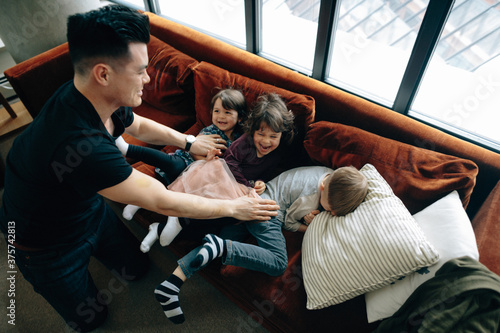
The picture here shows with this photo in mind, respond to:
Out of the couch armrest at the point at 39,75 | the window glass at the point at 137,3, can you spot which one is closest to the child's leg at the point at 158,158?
the couch armrest at the point at 39,75

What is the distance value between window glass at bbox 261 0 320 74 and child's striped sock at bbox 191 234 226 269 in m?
1.44

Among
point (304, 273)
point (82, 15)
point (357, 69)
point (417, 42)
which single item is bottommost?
point (304, 273)

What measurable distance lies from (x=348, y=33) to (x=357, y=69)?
0.83 feet

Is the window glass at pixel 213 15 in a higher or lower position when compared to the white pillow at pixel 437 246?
higher

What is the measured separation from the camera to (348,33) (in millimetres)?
1888

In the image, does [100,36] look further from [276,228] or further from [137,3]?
[137,3]

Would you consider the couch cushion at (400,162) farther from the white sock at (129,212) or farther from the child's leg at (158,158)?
the white sock at (129,212)

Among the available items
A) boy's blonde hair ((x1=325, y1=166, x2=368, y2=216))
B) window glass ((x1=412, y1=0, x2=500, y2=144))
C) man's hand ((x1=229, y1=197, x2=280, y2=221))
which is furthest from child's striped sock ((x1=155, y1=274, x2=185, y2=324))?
window glass ((x1=412, y1=0, x2=500, y2=144))

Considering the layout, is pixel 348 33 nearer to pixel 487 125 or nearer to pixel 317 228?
pixel 487 125

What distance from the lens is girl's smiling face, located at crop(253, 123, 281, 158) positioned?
5.13 ft

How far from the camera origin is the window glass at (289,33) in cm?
211

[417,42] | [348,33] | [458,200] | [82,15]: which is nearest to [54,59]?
[82,15]

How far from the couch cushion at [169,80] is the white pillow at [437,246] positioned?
5.60ft

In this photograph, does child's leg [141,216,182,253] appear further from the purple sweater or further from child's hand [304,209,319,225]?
child's hand [304,209,319,225]
